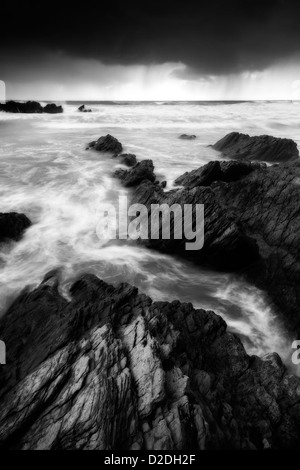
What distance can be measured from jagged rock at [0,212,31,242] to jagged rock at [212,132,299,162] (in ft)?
57.6

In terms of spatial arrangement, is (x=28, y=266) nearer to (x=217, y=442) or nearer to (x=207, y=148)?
(x=217, y=442)

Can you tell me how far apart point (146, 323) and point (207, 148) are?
25.4 m


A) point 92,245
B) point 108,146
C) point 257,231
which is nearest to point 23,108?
point 108,146

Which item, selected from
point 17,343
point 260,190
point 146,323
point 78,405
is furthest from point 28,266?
point 260,190

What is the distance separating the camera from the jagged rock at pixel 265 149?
2294 cm

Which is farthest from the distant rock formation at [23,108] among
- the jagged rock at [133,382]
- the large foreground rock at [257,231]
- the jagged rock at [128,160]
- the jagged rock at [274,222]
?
the jagged rock at [133,382]

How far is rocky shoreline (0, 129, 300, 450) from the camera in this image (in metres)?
5.18

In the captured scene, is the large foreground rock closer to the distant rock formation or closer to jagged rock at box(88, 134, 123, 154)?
jagged rock at box(88, 134, 123, 154)

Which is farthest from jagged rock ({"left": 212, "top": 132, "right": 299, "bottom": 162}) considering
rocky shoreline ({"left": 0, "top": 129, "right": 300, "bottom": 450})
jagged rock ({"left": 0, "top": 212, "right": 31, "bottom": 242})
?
jagged rock ({"left": 0, "top": 212, "right": 31, "bottom": 242})

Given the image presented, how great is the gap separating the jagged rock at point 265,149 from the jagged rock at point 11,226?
1755cm

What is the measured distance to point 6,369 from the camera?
20.9 ft

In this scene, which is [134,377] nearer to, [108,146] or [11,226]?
[11,226]

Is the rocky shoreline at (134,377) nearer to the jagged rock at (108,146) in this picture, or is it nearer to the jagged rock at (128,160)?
the jagged rock at (128,160)

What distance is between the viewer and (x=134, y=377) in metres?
5.95
